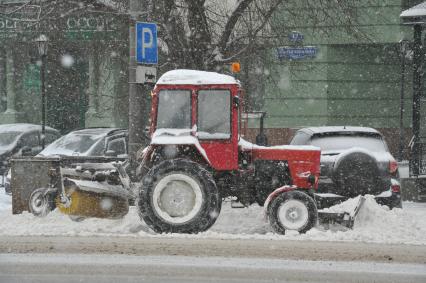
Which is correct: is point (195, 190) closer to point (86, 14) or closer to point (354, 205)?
point (354, 205)

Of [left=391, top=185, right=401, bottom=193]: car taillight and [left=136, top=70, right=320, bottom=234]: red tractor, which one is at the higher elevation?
[left=136, top=70, right=320, bottom=234]: red tractor

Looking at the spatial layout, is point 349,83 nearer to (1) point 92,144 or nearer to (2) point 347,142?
(1) point 92,144

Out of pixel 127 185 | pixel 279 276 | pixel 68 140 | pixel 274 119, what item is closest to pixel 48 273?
pixel 279 276

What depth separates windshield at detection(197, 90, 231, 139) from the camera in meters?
8.89

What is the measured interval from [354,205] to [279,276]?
9.73 ft

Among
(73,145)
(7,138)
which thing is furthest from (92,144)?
(7,138)

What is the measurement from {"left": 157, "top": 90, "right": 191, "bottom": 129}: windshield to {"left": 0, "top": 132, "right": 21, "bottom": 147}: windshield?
11.0m

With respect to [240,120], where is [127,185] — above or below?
below

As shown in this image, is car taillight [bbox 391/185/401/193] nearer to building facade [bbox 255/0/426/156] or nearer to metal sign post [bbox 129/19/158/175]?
metal sign post [bbox 129/19/158/175]

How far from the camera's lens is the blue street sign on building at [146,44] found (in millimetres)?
10953

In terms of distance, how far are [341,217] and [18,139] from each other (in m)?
12.5

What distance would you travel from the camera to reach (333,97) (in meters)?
22.2

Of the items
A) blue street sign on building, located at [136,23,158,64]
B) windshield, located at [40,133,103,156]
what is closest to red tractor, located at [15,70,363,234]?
blue street sign on building, located at [136,23,158,64]

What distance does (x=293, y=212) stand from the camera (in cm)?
872
